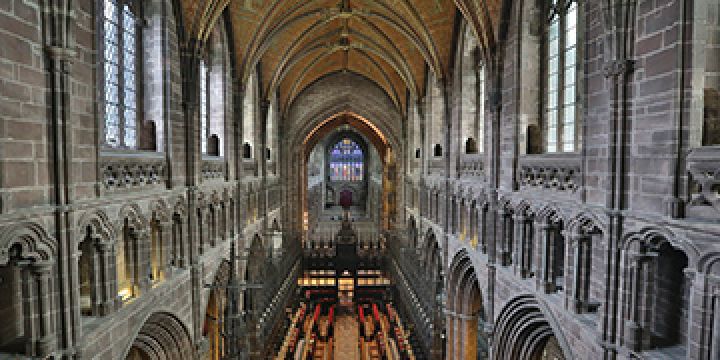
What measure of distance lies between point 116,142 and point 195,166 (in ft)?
8.19

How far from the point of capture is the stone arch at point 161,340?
28.9ft

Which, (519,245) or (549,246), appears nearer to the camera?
(549,246)

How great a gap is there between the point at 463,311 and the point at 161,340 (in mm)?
10080

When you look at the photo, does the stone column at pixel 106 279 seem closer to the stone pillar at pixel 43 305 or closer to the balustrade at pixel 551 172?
the stone pillar at pixel 43 305

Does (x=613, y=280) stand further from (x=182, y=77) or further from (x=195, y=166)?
(x=182, y=77)

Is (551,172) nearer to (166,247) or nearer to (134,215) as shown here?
(134,215)

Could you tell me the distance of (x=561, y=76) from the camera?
8.77 meters

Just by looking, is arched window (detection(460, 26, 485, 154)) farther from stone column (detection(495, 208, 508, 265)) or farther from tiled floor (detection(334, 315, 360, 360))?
tiled floor (detection(334, 315, 360, 360))

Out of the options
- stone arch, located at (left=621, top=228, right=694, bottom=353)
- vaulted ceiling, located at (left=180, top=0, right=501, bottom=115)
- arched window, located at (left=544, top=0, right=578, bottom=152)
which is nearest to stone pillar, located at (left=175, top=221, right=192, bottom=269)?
vaulted ceiling, located at (left=180, top=0, right=501, bottom=115)

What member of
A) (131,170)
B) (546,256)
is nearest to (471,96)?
(546,256)

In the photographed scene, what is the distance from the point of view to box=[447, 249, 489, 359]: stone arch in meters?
14.2

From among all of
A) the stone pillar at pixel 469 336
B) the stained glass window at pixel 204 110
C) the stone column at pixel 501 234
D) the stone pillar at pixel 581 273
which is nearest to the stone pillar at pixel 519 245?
the stone column at pixel 501 234

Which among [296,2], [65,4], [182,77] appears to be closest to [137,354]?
[182,77]

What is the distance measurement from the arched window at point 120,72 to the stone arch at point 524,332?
975 cm
